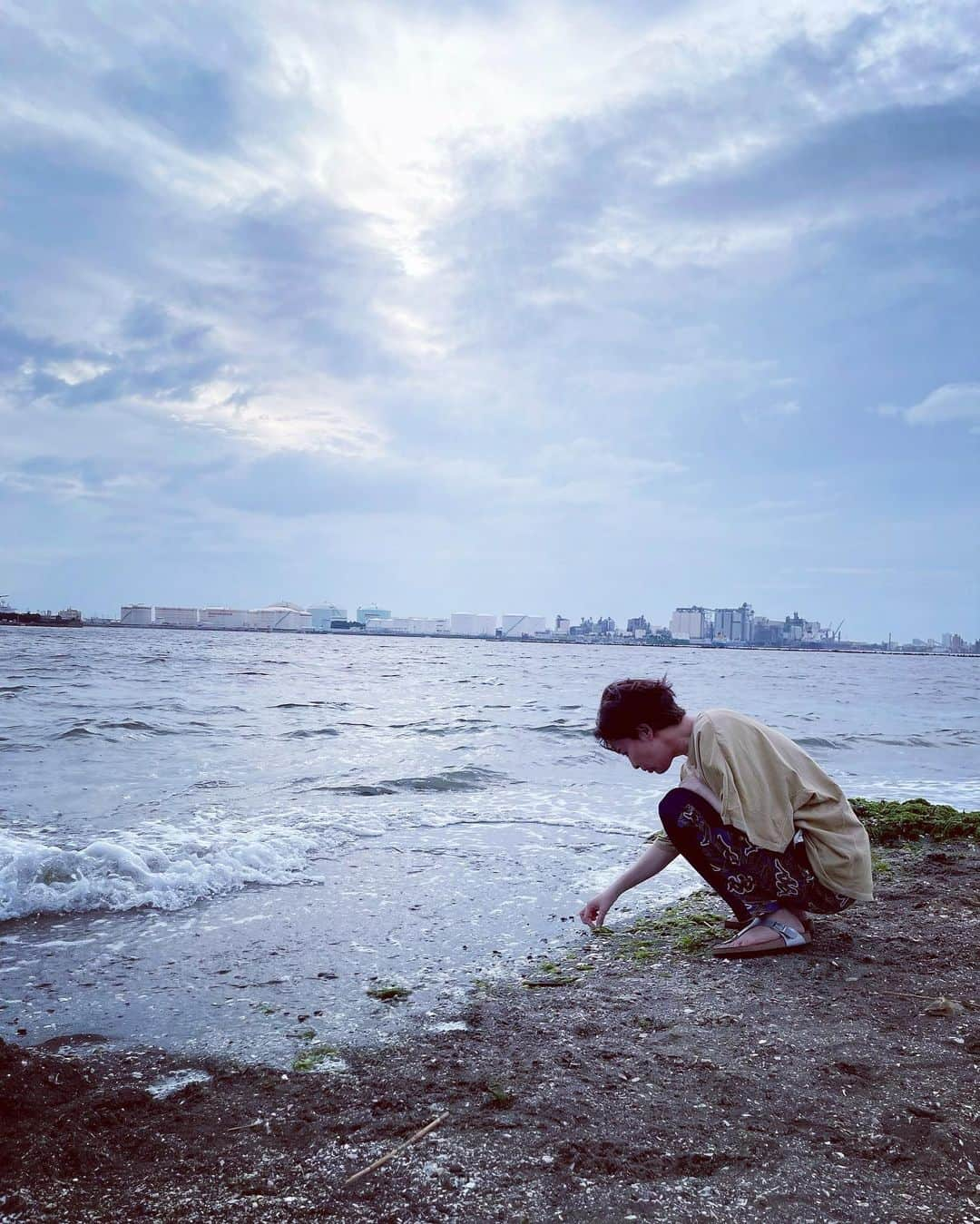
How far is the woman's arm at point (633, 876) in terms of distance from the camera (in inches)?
164

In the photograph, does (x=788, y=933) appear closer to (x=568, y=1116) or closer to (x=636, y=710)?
(x=636, y=710)

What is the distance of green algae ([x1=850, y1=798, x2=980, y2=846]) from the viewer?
22.4ft

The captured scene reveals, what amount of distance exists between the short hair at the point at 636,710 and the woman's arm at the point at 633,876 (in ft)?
2.19

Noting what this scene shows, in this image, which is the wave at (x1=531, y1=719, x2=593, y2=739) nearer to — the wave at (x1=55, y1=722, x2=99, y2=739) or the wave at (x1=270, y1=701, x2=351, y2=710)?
the wave at (x1=270, y1=701, x2=351, y2=710)

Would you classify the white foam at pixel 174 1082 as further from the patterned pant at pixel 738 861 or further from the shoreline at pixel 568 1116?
the patterned pant at pixel 738 861

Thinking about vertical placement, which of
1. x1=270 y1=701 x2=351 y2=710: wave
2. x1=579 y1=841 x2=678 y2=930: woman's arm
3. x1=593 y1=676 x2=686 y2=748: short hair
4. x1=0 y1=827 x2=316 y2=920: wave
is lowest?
x1=270 y1=701 x2=351 y2=710: wave

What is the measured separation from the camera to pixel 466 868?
6.18m

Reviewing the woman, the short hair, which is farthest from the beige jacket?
the short hair

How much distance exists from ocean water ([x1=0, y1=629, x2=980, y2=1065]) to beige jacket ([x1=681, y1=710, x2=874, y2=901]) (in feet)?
4.64

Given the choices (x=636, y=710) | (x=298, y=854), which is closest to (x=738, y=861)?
(x=636, y=710)

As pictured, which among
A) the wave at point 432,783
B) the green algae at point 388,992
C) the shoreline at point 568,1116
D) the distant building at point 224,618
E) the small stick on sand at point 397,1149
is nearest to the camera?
the shoreline at point 568,1116

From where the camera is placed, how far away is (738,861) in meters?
3.93

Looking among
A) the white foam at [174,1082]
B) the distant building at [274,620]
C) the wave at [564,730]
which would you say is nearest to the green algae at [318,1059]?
the white foam at [174,1082]

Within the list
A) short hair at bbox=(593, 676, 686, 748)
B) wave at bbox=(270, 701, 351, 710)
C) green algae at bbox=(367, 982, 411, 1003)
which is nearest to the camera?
green algae at bbox=(367, 982, 411, 1003)
